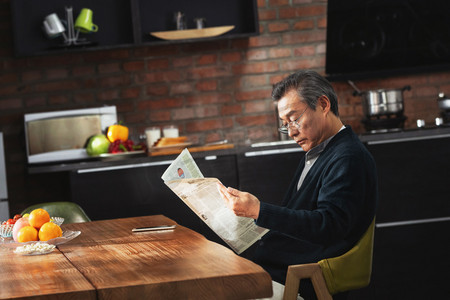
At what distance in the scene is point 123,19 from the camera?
4.30m

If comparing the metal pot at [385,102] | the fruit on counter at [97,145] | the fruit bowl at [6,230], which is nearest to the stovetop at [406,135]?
the metal pot at [385,102]

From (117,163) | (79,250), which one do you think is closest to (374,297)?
(117,163)

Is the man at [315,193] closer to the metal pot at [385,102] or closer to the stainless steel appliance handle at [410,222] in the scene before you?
the stainless steel appliance handle at [410,222]

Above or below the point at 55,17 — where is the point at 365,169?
below

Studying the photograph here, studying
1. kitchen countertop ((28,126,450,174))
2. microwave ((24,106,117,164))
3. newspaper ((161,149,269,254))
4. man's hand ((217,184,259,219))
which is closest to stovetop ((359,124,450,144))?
→ kitchen countertop ((28,126,450,174))

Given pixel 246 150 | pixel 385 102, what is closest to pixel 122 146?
pixel 246 150

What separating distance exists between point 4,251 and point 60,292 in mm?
746

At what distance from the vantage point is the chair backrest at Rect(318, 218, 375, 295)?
6.06 ft

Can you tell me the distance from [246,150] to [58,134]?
3.69ft

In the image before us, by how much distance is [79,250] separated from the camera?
194 cm

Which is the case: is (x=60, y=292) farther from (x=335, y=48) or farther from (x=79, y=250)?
(x=335, y=48)

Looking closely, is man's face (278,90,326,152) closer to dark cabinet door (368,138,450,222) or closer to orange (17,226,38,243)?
orange (17,226,38,243)

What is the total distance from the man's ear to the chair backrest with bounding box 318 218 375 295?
37 centimetres

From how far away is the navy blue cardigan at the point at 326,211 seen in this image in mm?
1813
